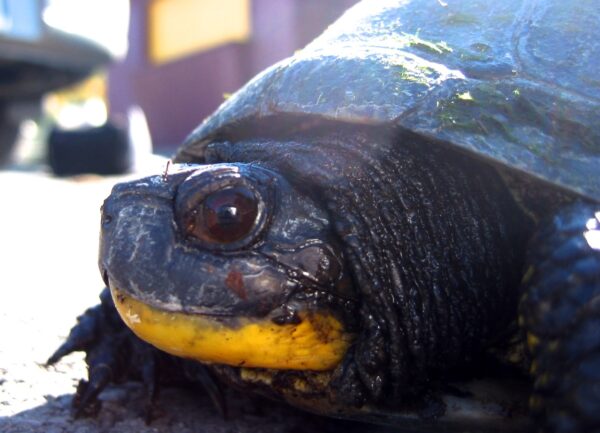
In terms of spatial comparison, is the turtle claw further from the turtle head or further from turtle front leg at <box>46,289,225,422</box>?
the turtle head

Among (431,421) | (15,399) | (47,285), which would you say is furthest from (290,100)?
(47,285)

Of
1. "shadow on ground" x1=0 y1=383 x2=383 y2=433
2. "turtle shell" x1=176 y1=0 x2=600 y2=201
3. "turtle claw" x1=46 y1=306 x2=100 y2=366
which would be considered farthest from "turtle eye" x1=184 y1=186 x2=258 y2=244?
"turtle claw" x1=46 y1=306 x2=100 y2=366

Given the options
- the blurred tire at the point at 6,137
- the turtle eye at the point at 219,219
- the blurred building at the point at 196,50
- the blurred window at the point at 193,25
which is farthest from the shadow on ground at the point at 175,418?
the blurred tire at the point at 6,137

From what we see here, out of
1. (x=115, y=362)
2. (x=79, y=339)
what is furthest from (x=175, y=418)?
(x=79, y=339)

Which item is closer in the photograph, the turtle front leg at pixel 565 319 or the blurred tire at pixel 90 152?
the turtle front leg at pixel 565 319

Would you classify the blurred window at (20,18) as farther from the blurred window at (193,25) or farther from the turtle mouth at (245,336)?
the turtle mouth at (245,336)
